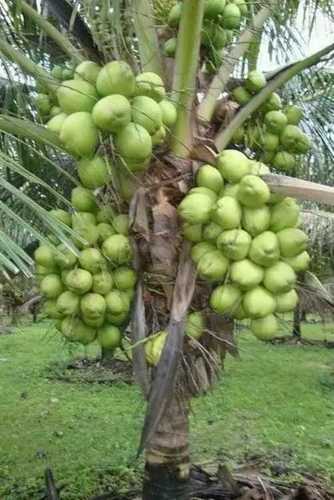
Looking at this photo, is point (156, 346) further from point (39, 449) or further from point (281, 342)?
point (281, 342)

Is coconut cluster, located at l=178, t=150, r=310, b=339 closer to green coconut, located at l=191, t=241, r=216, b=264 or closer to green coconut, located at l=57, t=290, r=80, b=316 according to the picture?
green coconut, located at l=191, t=241, r=216, b=264

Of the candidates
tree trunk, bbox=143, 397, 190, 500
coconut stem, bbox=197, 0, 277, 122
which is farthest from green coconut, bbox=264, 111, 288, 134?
tree trunk, bbox=143, 397, 190, 500

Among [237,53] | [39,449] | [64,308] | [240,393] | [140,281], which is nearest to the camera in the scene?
[64,308]

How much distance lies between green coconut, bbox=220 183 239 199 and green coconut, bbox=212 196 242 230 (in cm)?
3

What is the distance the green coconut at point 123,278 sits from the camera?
204cm

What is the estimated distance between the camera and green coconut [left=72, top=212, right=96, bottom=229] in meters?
1.95

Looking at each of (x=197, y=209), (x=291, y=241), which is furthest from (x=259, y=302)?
(x=197, y=209)

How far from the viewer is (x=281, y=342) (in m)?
12.2

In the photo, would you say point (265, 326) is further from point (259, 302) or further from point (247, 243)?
point (247, 243)

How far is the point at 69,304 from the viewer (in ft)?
6.44


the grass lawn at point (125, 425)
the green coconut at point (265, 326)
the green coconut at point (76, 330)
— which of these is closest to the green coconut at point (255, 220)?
the green coconut at point (265, 326)

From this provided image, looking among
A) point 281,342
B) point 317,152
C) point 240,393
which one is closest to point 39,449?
point 240,393

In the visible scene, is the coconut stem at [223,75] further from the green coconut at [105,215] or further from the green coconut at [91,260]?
the green coconut at [91,260]

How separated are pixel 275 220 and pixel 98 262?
49 cm
